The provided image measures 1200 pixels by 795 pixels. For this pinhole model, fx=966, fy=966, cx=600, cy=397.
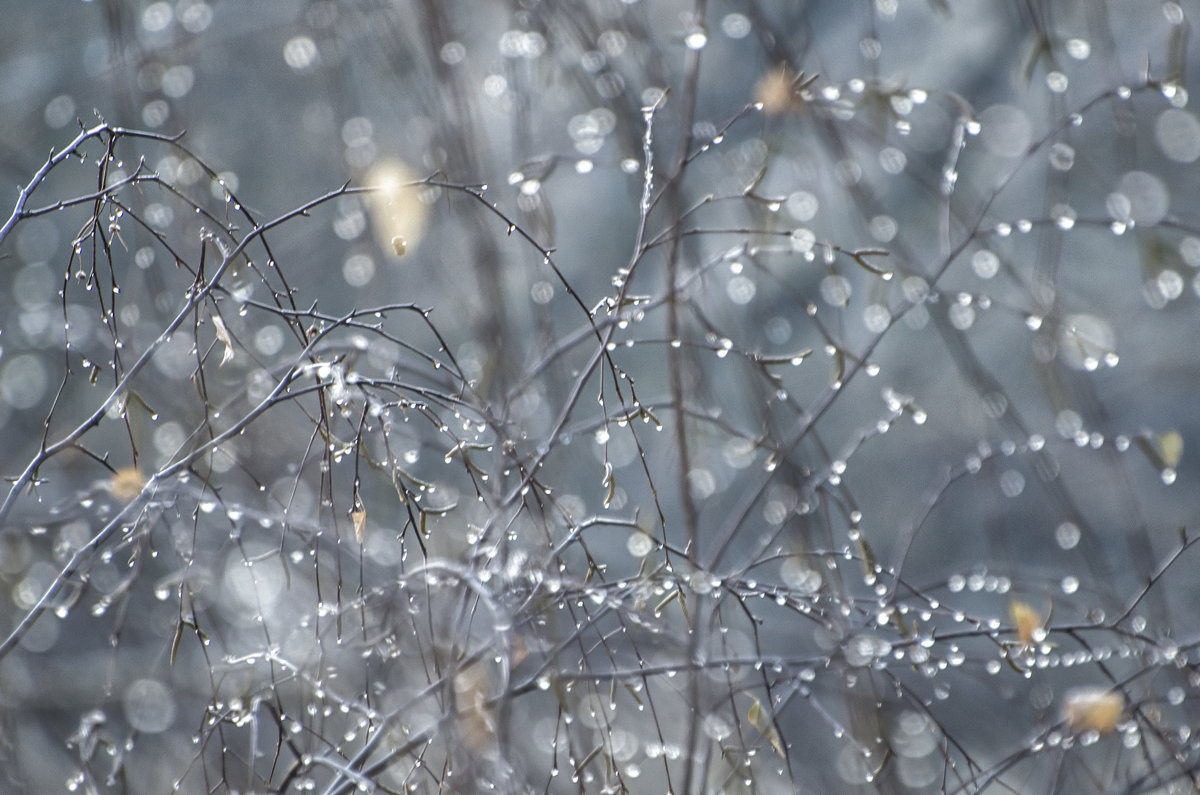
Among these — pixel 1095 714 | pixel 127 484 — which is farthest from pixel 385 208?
pixel 1095 714

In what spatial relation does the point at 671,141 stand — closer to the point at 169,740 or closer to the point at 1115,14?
the point at 1115,14

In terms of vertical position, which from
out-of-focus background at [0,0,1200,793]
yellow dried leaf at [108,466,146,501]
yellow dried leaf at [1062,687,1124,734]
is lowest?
yellow dried leaf at [1062,687,1124,734]

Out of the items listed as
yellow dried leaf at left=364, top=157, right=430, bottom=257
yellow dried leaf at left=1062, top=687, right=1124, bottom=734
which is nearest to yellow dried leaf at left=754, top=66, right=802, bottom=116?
yellow dried leaf at left=1062, top=687, right=1124, bottom=734

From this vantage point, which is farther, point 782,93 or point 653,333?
point 653,333

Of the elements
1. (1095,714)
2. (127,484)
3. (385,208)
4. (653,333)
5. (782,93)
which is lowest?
(1095,714)

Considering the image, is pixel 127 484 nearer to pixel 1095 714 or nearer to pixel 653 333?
pixel 1095 714

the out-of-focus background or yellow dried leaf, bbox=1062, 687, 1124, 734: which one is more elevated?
the out-of-focus background

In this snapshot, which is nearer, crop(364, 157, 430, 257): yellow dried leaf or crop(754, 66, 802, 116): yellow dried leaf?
crop(754, 66, 802, 116): yellow dried leaf

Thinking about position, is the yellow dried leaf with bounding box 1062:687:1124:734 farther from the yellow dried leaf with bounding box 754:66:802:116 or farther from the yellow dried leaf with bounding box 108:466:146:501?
the yellow dried leaf with bounding box 108:466:146:501

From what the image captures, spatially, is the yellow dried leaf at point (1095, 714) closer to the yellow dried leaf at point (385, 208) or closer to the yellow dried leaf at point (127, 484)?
the yellow dried leaf at point (127, 484)

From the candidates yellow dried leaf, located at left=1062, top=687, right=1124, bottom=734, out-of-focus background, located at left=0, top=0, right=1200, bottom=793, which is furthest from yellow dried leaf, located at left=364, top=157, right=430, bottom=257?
yellow dried leaf, located at left=1062, top=687, right=1124, bottom=734

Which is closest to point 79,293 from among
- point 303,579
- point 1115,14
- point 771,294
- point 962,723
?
point 303,579
